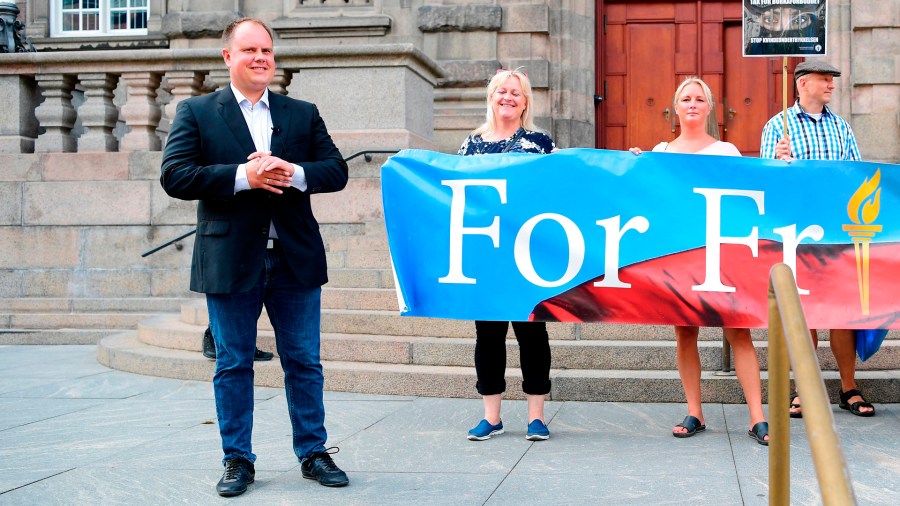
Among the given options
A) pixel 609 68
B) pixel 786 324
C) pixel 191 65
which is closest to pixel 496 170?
pixel 786 324

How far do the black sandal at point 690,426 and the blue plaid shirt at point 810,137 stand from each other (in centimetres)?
176

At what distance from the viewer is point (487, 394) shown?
604cm

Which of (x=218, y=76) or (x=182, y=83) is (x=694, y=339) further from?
(x=182, y=83)

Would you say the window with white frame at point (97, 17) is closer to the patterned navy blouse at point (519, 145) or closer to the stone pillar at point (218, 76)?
the stone pillar at point (218, 76)

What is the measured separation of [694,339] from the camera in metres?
6.16

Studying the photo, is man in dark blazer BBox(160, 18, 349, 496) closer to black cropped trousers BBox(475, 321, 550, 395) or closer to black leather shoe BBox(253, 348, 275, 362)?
black cropped trousers BBox(475, 321, 550, 395)

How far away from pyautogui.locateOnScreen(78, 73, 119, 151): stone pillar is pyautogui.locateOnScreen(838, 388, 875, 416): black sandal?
8.56 meters

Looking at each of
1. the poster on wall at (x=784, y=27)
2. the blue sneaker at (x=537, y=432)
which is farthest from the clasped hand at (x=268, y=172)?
the poster on wall at (x=784, y=27)

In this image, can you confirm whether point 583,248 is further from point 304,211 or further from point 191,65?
point 191,65

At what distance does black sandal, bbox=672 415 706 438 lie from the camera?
5961 mm

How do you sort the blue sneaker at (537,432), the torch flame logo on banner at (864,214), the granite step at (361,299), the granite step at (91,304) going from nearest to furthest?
the blue sneaker at (537,432) < the torch flame logo on banner at (864,214) < the granite step at (361,299) < the granite step at (91,304)

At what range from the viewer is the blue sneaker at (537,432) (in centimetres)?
589

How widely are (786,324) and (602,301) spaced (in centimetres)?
323

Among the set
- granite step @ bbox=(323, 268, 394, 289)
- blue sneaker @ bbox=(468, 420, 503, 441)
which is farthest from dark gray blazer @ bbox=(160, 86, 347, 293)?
granite step @ bbox=(323, 268, 394, 289)
